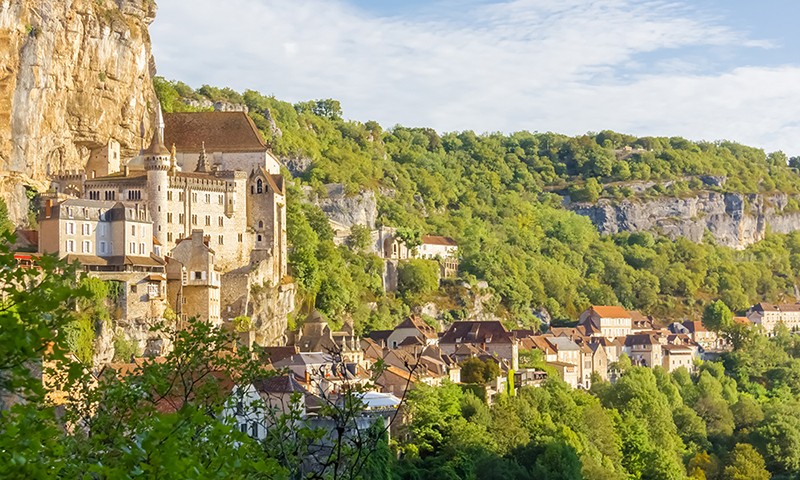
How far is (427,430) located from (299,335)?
15.4m

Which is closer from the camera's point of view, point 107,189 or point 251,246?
point 107,189

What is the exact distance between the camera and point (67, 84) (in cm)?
5644

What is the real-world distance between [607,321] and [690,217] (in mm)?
54338

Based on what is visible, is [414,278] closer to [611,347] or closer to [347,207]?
[347,207]

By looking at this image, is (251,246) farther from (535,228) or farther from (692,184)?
(692,184)

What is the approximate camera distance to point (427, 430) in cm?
4934

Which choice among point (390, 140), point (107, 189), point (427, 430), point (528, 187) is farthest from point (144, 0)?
point (528, 187)

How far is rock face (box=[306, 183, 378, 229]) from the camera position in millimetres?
93688

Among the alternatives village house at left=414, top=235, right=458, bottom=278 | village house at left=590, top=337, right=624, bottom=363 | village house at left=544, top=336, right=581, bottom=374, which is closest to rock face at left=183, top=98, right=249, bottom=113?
village house at left=414, top=235, right=458, bottom=278

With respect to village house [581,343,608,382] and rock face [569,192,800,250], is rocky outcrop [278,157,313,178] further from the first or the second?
rock face [569,192,800,250]

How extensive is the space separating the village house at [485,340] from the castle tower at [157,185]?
2639 cm

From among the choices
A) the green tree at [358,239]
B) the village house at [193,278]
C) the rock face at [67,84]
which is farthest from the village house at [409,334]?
the rock face at [67,84]

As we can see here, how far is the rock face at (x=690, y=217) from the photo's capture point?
15438 centimetres

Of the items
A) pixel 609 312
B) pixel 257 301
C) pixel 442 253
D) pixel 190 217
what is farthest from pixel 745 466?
pixel 609 312
